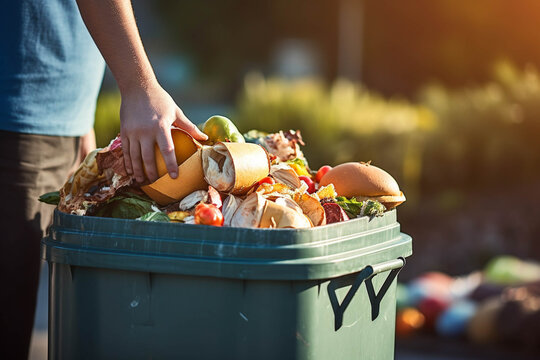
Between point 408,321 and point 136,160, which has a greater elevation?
point 136,160

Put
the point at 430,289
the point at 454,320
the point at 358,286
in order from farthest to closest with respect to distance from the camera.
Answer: the point at 430,289, the point at 454,320, the point at 358,286

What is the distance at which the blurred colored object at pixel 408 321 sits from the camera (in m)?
4.97

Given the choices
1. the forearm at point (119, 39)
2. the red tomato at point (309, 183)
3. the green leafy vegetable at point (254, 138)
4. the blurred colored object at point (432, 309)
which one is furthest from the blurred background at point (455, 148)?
the forearm at point (119, 39)

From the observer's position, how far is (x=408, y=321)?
4980 mm

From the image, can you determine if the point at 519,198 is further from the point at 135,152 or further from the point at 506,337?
the point at 135,152

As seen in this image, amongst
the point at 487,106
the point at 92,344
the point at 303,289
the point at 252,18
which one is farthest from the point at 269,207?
the point at 252,18

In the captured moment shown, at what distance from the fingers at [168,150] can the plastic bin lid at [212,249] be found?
7.6 inches

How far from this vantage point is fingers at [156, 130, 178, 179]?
2.09 meters

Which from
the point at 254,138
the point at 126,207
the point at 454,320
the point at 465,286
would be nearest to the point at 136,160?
the point at 126,207

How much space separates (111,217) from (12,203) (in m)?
0.60

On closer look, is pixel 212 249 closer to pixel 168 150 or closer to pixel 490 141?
pixel 168 150

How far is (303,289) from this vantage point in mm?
1945

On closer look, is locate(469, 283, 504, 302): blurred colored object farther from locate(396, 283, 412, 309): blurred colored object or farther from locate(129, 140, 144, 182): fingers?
locate(129, 140, 144, 182): fingers

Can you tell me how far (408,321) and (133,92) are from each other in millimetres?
3315
